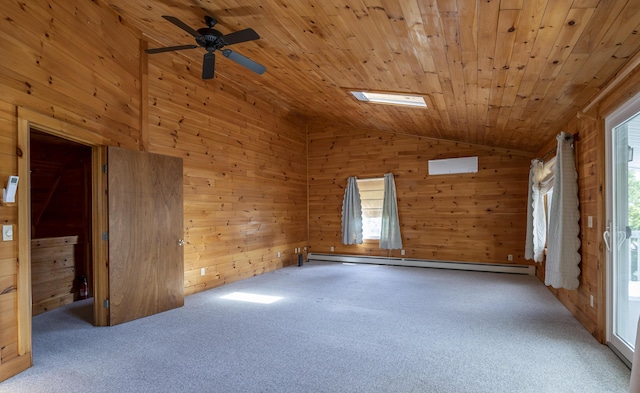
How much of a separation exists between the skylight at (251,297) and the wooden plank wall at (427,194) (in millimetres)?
3305

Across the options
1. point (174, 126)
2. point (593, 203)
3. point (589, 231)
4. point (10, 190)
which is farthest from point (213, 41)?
point (589, 231)

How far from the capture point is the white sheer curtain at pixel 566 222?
362 cm

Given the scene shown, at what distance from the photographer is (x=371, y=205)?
7746 millimetres

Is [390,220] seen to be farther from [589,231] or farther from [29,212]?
[29,212]

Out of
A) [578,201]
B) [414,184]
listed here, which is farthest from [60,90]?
[414,184]

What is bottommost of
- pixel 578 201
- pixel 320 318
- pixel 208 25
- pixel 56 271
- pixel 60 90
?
pixel 320 318

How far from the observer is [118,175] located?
3.77m

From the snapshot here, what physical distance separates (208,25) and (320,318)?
10.6 ft

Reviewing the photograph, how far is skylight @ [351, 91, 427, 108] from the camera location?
476 centimetres

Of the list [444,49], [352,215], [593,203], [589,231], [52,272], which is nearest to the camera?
[444,49]

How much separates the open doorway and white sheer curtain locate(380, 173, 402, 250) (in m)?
5.13

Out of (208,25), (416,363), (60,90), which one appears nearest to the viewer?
(416,363)

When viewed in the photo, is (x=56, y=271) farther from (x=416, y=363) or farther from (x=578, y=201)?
(x=578, y=201)

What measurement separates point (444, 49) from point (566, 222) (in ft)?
7.47
